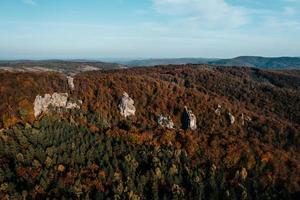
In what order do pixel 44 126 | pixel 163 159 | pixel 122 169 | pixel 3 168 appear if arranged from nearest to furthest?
1. pixel 3 168
2. pixel 122 169
3. pixel 163 159
4. pixel 44 126

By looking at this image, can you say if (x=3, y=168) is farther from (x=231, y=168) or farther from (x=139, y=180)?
(x=231, y=168)

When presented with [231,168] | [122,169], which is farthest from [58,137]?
[231,168]

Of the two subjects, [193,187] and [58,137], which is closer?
[193,187]

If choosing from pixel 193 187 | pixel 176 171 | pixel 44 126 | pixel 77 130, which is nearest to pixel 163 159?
pixel 176 171

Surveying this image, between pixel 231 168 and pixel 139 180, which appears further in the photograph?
pixel 231 168

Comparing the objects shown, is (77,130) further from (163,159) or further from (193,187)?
(193,187)

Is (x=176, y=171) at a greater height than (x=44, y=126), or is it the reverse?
(x=44, y=126)

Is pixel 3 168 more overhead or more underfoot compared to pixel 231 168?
more overhead

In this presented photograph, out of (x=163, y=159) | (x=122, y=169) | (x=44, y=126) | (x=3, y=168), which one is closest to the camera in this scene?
(x=3, y=168)

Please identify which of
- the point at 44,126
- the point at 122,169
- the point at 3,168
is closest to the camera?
the point at 3,168
